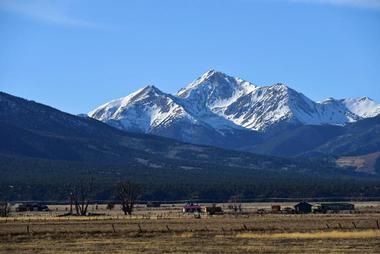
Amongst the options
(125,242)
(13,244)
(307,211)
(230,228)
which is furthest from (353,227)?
(307,211)

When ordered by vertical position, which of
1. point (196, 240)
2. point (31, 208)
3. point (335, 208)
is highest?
point (31, 208)

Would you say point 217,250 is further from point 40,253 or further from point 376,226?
point 376,226

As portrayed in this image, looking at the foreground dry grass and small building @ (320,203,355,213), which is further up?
small building @ (320,203,355,213)

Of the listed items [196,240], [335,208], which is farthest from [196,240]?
[335,208]

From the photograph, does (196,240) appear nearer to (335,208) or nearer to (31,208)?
(335,208)

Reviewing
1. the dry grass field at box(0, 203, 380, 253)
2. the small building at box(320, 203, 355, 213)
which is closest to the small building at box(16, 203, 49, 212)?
the small building at box(320, 203, 355, 213)

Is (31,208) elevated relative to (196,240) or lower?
elevated

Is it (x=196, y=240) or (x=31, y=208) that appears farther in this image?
(x=31, y=208)

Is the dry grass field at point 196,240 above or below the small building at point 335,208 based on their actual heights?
below

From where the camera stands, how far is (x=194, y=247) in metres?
63.7

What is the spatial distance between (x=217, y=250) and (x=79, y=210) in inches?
3542

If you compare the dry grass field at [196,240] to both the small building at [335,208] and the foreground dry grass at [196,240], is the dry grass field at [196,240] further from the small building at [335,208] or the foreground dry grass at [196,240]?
the small building at [335,208]

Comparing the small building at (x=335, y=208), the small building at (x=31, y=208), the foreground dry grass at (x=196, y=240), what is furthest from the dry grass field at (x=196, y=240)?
the small building at (x=31, y=208)

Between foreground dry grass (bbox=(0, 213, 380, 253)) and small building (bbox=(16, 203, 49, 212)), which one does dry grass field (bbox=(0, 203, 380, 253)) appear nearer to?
foreground dry grass (bbox=(0, 213, 380, 253))
